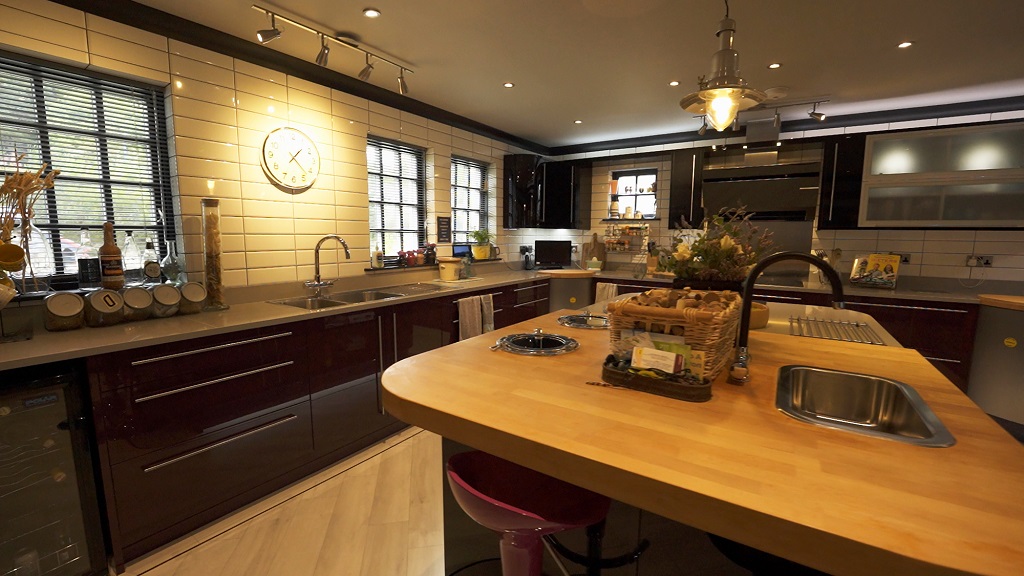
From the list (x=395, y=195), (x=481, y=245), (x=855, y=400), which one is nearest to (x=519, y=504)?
(x=855, y=400)

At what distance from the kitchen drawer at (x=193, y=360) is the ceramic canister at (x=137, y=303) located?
1.37 feet

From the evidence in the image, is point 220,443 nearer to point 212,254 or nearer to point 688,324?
point 212,254

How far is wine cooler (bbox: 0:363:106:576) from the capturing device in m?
1.46

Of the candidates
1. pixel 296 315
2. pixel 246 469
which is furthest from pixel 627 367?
pixel 246 469

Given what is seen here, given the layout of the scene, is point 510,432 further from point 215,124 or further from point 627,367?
point 215,124

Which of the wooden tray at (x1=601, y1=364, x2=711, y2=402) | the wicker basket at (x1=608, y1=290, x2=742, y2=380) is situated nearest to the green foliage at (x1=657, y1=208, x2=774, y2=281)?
the wicker basket at (x1=608, y1=290, x2=742, y2=380)

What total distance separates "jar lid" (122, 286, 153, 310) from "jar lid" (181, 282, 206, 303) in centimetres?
14

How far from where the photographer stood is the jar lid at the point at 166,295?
2.09m

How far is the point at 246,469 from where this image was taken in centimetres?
205

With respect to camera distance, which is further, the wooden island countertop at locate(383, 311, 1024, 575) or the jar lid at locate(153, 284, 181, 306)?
the jar lid at locate(153, 284, 181, 306)

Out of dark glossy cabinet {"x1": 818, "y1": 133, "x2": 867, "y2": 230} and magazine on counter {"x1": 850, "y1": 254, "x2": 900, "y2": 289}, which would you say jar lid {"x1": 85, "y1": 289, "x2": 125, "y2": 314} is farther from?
magazine on counter {"x1": 850, "y1": 254, "x2": 900, "y2": 289}

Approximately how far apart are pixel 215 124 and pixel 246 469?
184 cm

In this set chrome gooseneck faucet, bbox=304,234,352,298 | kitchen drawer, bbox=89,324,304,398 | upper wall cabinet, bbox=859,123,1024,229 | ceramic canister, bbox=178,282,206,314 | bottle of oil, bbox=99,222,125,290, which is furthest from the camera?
upper wall cabinet, bbox=859,123,1024,229

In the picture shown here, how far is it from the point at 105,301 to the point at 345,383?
3.70 feet
